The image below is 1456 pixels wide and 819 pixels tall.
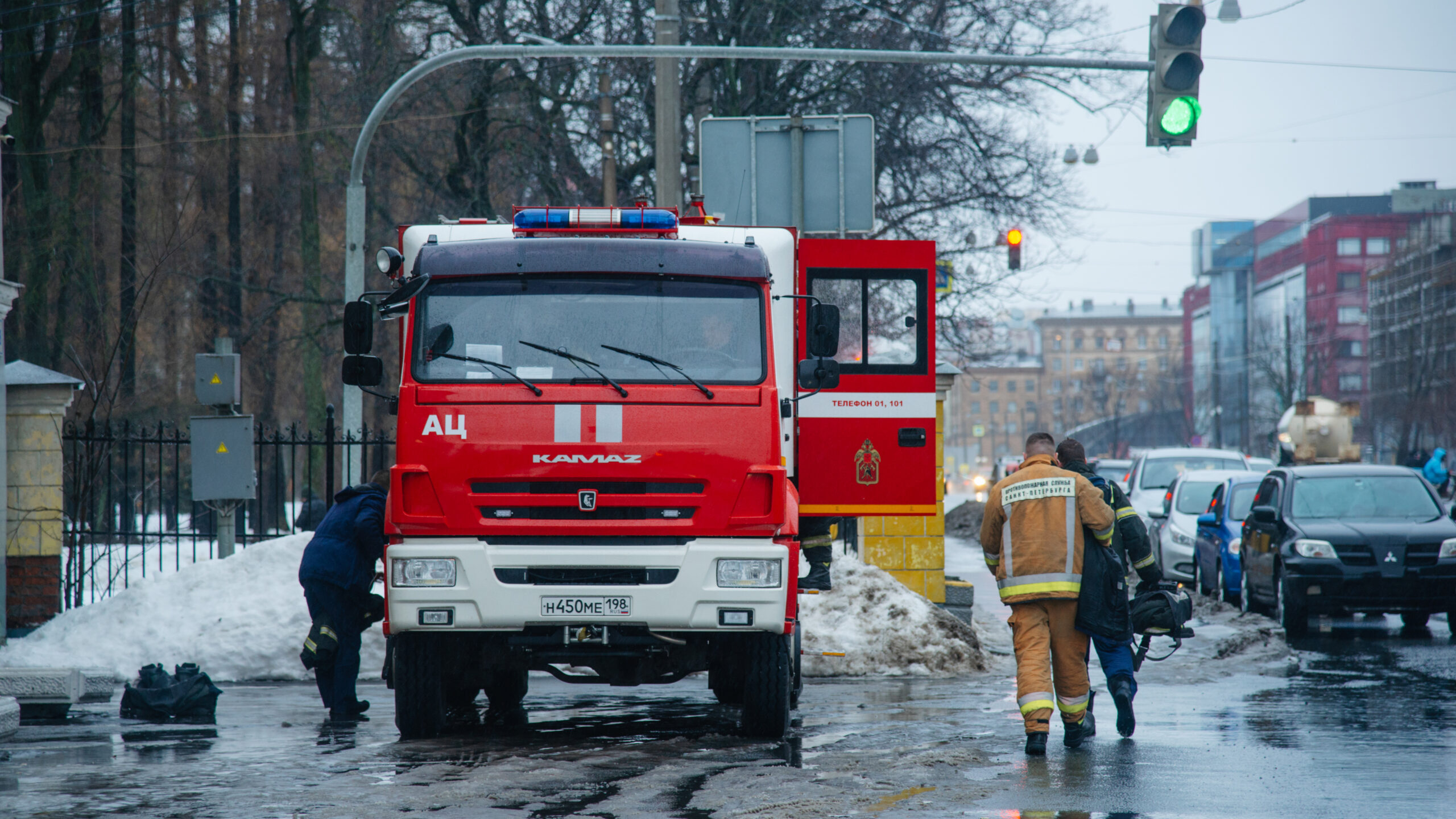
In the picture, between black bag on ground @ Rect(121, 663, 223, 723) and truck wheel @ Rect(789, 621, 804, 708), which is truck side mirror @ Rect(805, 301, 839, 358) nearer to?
truck wheel @ Rect(789, 621, 804, 708)

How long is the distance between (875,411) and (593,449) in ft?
13.6

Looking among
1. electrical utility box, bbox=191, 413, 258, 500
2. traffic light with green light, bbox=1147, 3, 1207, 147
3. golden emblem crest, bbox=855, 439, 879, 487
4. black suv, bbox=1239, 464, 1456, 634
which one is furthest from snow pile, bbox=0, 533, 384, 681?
black suv, bbox=1239, 464, 1456, 634

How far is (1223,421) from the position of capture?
347 feet

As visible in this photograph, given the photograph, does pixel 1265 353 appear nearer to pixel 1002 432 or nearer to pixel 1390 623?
pixel 1002 432

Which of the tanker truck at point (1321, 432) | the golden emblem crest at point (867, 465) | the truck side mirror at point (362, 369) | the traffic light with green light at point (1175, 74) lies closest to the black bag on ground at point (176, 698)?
the truck side mirror at point (362, 369)

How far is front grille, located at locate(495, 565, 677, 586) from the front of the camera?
7.86 metres

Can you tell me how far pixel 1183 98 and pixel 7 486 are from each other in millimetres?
10631

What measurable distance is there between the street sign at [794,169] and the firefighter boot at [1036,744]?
7.69 m

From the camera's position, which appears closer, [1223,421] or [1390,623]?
[1390,623]

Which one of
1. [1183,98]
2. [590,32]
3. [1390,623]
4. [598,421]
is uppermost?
[590,32]

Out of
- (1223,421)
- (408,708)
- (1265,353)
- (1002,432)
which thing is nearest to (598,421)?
(408,708)

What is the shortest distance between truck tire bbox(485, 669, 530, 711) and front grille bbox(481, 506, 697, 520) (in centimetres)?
237

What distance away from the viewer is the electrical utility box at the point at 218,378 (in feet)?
49.4

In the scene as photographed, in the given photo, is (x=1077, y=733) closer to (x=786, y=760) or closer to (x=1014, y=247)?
(x=786, y=760)
